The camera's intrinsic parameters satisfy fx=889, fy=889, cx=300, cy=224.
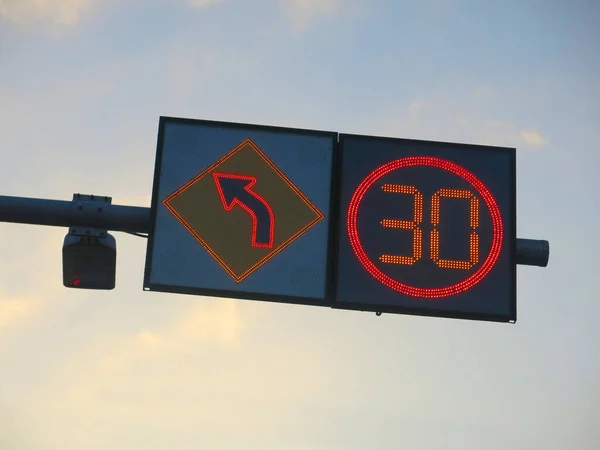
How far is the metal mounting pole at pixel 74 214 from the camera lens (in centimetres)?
853

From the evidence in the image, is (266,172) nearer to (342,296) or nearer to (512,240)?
(342,296)

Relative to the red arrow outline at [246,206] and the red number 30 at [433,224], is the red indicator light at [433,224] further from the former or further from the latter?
the red arrow outline at [246,206]

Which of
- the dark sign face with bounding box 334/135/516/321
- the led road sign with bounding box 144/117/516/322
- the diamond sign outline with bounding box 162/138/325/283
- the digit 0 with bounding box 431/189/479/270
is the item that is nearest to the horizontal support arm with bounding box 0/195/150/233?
the led road sign with bounding box 144/117/516/322

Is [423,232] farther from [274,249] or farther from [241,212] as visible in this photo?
[241,212]

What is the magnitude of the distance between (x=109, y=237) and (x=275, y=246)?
1.65m

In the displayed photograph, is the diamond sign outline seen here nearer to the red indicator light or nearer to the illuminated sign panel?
the illuminated sign panel

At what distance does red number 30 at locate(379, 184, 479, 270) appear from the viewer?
865 cm

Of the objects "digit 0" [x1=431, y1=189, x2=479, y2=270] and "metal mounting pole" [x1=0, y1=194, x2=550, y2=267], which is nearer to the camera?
"metal mounting pole" [x1=0, y1=194, x2=550, y2=267]

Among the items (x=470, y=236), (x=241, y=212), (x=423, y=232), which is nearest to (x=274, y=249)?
(x=241, y=212)

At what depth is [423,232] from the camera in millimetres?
8688

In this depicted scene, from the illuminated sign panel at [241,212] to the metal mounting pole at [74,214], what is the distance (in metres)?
0.22

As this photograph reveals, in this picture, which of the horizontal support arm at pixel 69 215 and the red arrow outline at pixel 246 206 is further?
the red arrow outline at pixel 246 206

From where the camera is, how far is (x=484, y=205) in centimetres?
896

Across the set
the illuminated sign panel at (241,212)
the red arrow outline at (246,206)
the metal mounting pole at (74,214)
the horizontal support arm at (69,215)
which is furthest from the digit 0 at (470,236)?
the horizontal support arm at (69,215)
